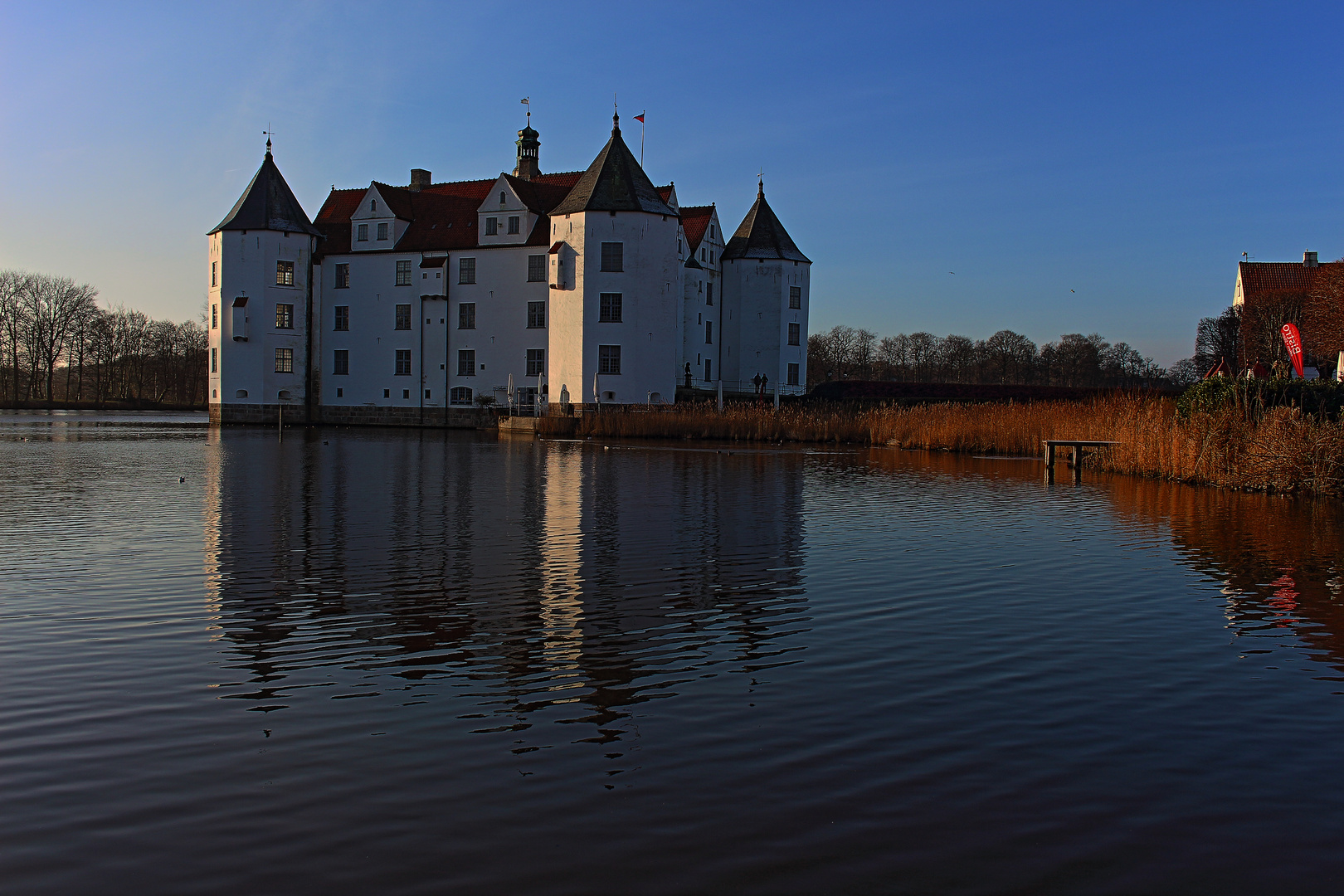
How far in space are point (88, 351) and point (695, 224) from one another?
61.9 meters

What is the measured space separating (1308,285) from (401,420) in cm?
5524

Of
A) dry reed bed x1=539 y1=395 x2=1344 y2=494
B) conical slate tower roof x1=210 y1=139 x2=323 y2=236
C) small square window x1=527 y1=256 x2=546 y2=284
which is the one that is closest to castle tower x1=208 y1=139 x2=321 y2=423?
conical slate tower roof x1=210 y1=139 x2=323 y2=236

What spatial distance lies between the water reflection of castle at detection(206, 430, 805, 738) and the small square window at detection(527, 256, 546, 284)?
32.6 m

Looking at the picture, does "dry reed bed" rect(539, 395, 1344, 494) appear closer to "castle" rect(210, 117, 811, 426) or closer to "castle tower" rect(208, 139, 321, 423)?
"castle" rect(210, 117, 811, 426)

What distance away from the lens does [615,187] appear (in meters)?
46.0

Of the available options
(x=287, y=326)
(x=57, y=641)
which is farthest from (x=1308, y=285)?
(x=57, y=641)

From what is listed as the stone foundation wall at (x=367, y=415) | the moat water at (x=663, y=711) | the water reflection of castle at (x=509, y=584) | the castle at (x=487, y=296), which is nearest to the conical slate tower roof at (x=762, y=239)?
the castle at (x=487, y=296)

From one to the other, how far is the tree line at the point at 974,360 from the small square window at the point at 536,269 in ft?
162

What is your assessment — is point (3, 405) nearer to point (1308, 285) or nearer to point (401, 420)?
point (401, 420)

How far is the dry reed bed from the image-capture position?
17.3 meters

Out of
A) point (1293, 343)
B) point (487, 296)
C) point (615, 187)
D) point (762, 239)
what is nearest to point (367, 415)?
→ point (487, 296)

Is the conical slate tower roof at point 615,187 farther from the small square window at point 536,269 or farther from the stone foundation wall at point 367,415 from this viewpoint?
the stone foundation wall at point 367,415

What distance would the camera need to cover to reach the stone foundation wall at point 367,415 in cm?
5106

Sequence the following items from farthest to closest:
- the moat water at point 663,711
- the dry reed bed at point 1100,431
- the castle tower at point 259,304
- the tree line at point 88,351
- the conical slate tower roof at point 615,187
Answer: the tree line at point 88,351 < the castle tower at point 259,304 < the conical slate tower roof at point 615,187 < the dry reed bed at point 1100,431 < the moat water at point 663,711
